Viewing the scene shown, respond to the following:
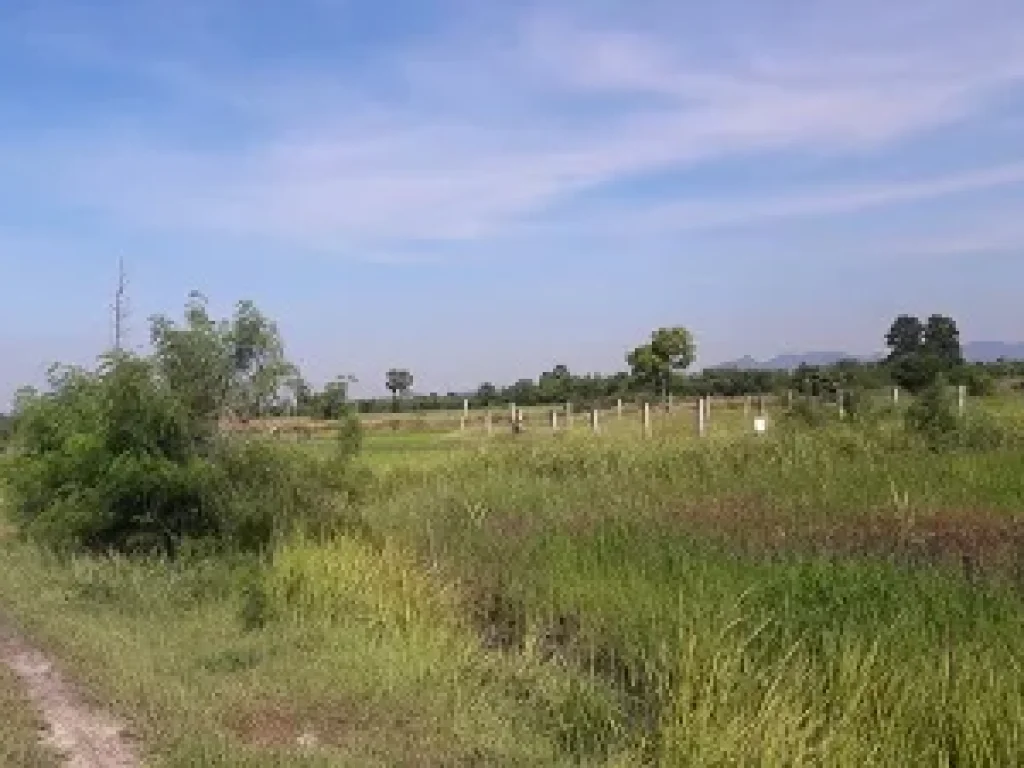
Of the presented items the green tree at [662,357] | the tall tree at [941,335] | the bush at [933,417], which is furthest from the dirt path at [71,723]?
the tall tree at [941,335]

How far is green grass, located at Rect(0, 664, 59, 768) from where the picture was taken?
752cm

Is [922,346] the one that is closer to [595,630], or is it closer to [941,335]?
[941,335]

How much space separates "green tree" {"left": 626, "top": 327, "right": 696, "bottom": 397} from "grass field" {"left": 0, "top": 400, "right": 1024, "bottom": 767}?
44.5 metres

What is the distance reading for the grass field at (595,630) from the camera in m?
7.15

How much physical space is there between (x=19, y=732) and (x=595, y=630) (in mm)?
4685

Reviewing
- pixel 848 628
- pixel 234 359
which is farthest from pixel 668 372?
pixel 848 628

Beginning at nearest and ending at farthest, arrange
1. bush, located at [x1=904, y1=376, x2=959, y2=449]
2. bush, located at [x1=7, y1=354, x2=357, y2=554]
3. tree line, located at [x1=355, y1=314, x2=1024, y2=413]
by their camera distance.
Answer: bush, located at [x1=7, y1=354, x2=357, y2=554]
bush, located at [x1=904, y1=376, x2=959, y2=449]
tree line, located at [x1=355, y1=314, x2=1024, y2=413]

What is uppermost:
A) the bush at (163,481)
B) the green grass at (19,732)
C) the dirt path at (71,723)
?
the bush at (163,481)

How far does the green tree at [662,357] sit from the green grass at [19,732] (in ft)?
180

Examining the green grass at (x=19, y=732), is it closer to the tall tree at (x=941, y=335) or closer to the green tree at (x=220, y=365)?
the green tree at (x=220, y=365)

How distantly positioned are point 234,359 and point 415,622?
28.2 ft

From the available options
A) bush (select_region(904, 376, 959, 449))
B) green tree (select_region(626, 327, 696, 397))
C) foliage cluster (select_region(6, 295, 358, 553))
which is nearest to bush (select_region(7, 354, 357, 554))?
foliage cluster (select_region(6, 295, 358, 553))

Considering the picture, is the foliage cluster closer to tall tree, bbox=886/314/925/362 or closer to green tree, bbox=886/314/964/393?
green tree, bbox=886/314/964/393

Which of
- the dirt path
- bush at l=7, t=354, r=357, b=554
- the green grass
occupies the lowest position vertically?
the dirt path
